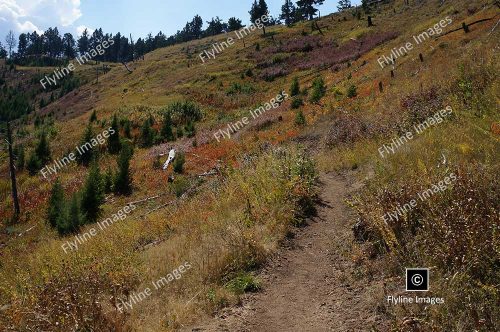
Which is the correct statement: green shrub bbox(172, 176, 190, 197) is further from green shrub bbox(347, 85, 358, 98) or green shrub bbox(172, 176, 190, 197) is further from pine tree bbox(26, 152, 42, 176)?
pine tree bbox(26, 152, 42, 176)

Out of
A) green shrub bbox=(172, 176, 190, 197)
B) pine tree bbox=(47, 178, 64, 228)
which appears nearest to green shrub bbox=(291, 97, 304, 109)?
green shrub bbox=(172, 176, 190, 197)

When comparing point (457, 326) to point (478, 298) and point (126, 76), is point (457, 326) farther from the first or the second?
point (126, 76)

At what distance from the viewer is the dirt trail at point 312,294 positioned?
Result: 4656 millimetres

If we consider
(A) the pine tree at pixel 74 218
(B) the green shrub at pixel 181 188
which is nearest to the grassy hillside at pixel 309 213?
(B) the green shrub at pixel 181 188

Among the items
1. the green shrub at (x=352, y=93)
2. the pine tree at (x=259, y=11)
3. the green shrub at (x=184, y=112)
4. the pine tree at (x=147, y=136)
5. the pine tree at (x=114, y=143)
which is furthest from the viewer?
the pine tree at (x=259, y=11)

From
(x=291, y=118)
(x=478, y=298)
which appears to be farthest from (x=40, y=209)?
(x=478, y=298)

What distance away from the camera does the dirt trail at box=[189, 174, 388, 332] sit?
466 cm

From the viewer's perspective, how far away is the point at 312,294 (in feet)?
17.9

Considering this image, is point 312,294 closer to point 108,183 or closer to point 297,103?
point 108,183

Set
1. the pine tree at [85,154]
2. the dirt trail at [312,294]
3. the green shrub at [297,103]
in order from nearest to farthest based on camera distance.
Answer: the dirt trail at [312,294], the green shrub at [297,103], the pine tree at [85,154]

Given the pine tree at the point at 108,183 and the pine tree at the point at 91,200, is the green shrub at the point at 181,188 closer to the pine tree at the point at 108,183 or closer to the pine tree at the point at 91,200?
the pine tree at the point at 91,200

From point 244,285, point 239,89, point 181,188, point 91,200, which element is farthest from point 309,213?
point 239,89

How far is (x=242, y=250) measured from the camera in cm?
660

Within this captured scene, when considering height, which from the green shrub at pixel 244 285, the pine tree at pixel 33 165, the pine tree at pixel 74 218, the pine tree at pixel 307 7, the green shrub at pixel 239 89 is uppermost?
the pine tree at pixel 307 7
